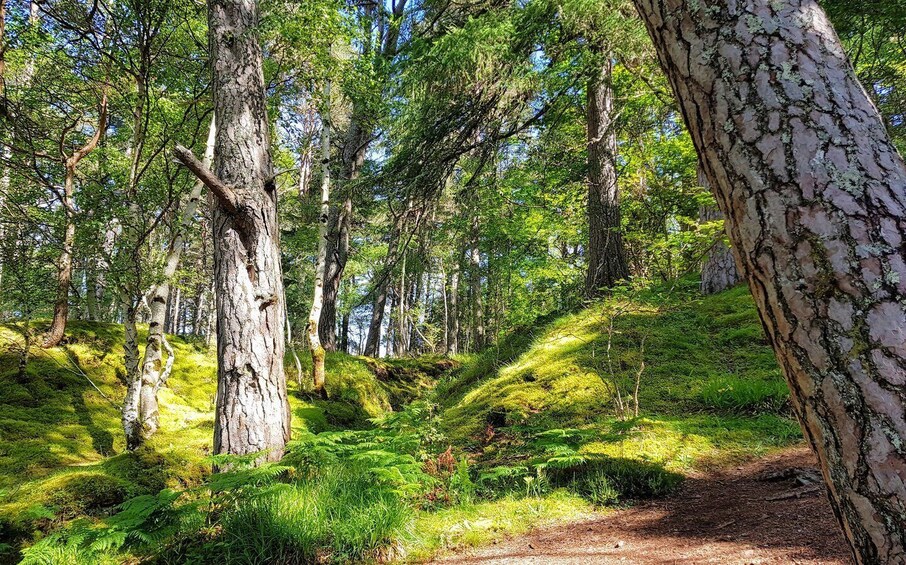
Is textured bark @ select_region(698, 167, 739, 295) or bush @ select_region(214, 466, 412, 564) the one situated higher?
textured bark @ select_region(698, 167, 739, 295)

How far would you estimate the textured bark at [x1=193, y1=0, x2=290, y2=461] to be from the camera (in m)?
3.53

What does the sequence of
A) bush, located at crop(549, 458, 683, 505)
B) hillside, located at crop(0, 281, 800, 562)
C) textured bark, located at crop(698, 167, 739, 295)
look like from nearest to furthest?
1. hillside, located at crop(0, 281, 800, 562)
2. bush, located at crop(549, 458, 683, 505)
3. textured bark, located at crop(698, 167, 739, 295)

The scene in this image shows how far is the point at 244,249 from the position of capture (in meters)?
3.79

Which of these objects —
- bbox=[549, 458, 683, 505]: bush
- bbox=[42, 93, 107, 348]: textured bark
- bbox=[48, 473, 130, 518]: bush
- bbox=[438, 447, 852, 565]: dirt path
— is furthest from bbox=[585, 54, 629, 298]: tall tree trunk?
bbox=[42, 93, 107, 348]: textured bark

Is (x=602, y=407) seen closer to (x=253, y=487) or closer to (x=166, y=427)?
(x=253, y=487)

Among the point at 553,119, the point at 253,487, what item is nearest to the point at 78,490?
the point at 253,487

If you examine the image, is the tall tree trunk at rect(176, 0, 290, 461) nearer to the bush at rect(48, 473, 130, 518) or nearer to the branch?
the branch

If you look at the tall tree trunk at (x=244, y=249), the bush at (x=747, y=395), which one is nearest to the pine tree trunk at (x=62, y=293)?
the tall tree trunk at (x=244, y=249)

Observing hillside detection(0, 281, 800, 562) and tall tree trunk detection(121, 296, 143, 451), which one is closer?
hillside detection(0, 281, 800, 562)

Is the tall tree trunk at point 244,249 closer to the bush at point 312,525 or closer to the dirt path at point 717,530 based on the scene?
the bush at point 312,525

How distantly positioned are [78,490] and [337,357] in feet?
20.4

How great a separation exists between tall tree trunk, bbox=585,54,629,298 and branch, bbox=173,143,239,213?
5387mm

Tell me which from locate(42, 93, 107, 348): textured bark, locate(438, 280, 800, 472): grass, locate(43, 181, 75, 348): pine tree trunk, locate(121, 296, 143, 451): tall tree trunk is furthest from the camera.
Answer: locate(43, 181, 75, 348): pine tree trunk

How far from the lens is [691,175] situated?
7.30 metres
